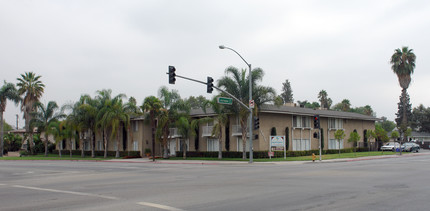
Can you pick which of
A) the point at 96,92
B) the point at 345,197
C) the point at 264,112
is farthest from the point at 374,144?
the point at 345,197

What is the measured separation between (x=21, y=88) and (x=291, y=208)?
60.2 metres

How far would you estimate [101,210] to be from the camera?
9.66 m

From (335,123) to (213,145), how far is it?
17384 millimetres

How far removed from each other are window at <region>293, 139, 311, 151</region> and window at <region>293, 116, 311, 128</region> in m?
1.73

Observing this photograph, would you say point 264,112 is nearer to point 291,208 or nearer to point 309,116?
point 309,116

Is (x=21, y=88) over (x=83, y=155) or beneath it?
over

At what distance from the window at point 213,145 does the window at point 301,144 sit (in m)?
8.83

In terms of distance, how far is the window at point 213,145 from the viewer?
43.0 meters

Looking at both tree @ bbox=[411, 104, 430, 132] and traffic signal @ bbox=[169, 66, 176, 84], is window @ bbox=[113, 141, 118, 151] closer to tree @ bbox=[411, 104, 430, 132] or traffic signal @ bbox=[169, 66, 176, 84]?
traffic signal @ bbox=[169, 66, 176, 84]

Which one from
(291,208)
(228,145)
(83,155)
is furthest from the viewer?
(83,155)

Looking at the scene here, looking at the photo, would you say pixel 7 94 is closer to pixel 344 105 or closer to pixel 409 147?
pixel 409 147

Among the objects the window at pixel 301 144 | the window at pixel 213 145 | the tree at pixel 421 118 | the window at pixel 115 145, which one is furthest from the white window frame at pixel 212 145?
the tree at pixel 421 118

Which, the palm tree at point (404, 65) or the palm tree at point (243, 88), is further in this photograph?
the palm tree at point (404, 65)

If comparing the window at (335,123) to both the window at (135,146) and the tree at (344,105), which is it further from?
the tree at (344,105)
